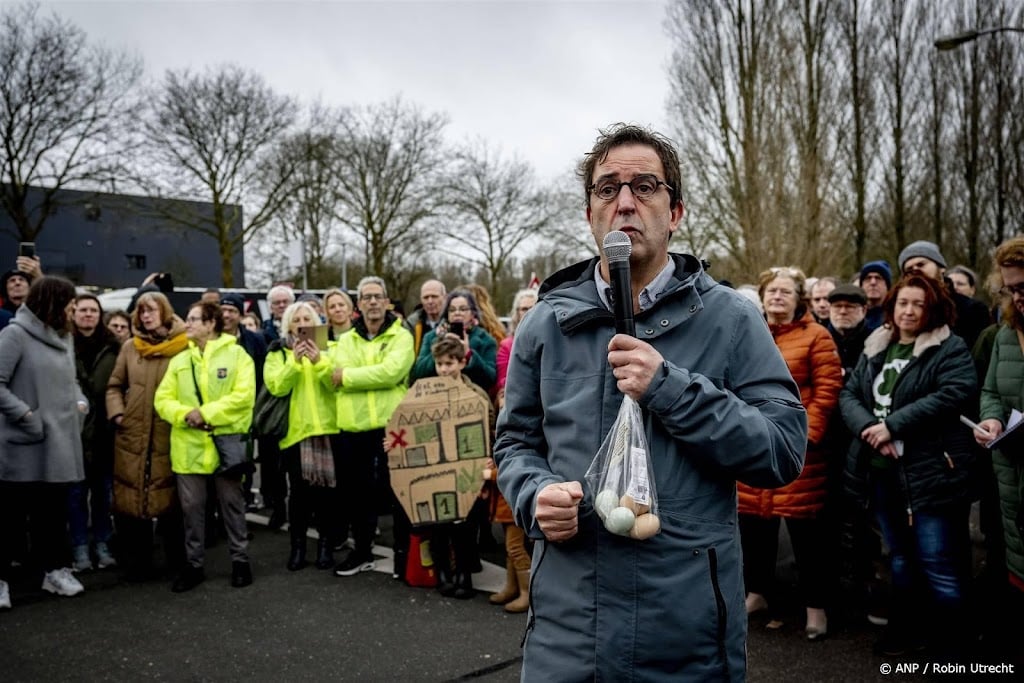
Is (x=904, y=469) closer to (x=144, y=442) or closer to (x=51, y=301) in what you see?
(x=144, y=442)

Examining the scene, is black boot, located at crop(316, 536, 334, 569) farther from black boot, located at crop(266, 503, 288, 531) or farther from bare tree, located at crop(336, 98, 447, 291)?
bare tree, located at crop(336, 98, 447, 291)

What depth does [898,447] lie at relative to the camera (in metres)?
4.34

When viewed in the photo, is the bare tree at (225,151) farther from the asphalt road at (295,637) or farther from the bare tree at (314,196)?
the asphalt road at (295,637)

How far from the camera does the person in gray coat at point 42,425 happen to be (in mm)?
5410

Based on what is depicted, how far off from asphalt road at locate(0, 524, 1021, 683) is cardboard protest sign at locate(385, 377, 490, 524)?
2.25 ft

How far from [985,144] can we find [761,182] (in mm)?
7223

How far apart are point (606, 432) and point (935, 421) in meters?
3.24

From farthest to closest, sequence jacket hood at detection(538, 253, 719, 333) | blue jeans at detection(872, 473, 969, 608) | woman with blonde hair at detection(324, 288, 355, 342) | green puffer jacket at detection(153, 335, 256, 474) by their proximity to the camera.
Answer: woman with blonde hair at detection(324, 288, 355, 342)
green puffer jacket at detection(153, 335, 256, 474)
blue jeans at detection(872, 473, 969, 608)
jacket hood at detection(538, 253, 719, 333)

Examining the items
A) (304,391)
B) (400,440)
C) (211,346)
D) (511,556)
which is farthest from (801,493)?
(211,346)

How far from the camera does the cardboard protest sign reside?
554cm

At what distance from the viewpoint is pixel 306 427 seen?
6.21 m

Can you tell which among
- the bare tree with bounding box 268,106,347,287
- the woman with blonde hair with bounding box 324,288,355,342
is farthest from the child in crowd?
the bare tree with bounding box 268,106,347,287

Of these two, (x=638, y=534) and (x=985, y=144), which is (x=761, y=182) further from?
(x=638, y=534)

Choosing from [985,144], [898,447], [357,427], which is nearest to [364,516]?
[357,427]
